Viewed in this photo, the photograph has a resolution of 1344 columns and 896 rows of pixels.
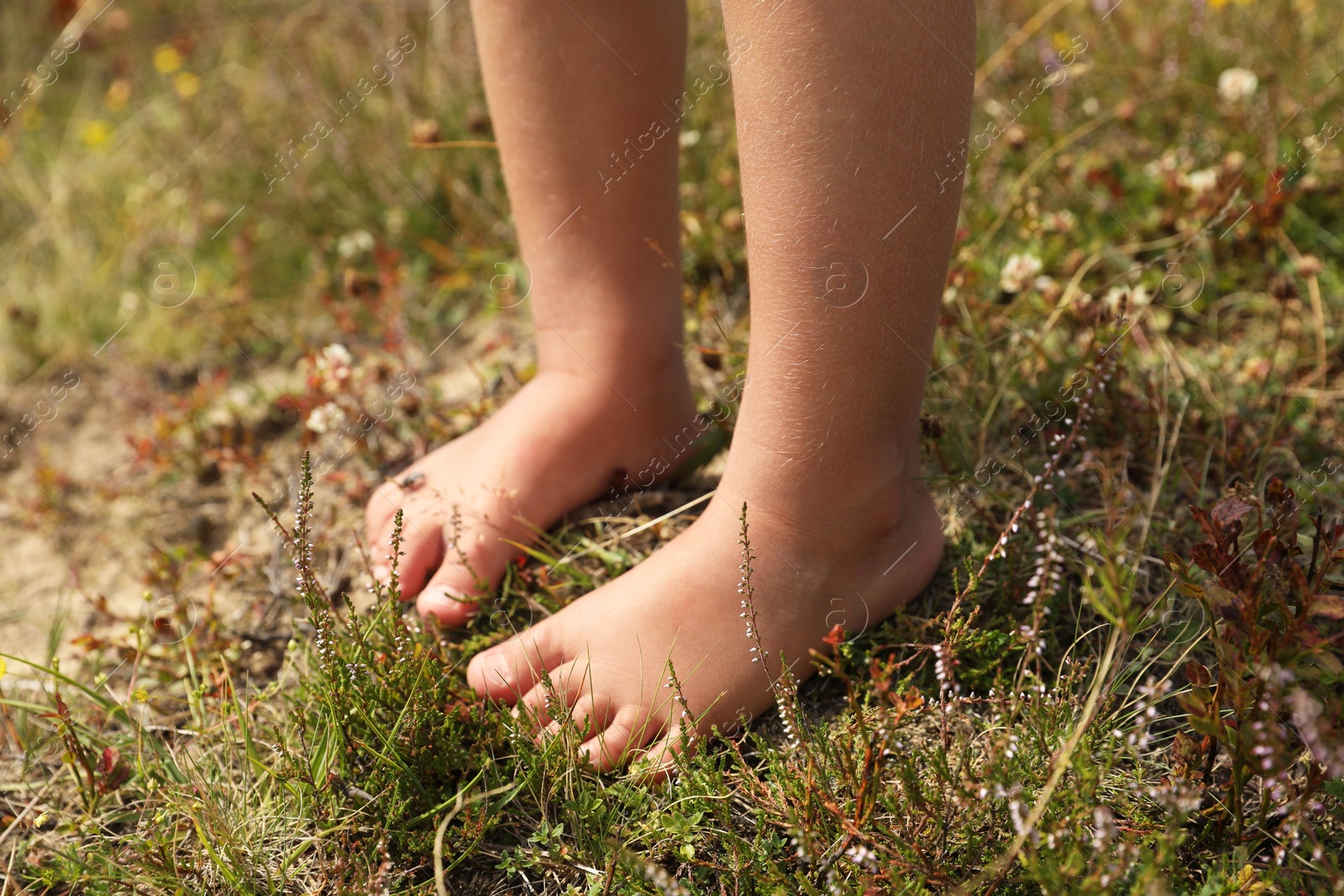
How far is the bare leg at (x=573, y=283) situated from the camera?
1349 millimetres

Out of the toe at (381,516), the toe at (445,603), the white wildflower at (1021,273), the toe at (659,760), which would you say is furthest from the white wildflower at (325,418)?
the white wildflower at (1021,273)

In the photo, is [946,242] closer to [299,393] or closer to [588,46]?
[588,46]

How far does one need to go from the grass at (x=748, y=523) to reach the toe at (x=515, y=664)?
4 cm

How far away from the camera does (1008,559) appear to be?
4.54 ft

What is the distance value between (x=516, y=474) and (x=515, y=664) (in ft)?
1.13

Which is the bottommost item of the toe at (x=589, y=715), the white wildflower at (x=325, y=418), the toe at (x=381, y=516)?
the toe at (x=589, y=715)

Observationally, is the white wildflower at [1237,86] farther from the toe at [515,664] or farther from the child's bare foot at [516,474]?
the toe at [515,664]

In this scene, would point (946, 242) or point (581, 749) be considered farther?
point (581, 749)

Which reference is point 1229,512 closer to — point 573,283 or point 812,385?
point 812,385

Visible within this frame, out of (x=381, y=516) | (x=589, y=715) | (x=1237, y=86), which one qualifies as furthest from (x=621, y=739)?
(x=1237, y=86)

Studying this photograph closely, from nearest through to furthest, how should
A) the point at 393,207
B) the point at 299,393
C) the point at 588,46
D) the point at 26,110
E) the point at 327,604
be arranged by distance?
the point at 327,604, the point at 588,46, the point at 299,393, the point at 393,207, the point at 26,110

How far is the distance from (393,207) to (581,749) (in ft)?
6.38

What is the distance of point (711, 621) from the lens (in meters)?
1.26

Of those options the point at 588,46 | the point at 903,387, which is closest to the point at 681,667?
the point at 903,387
